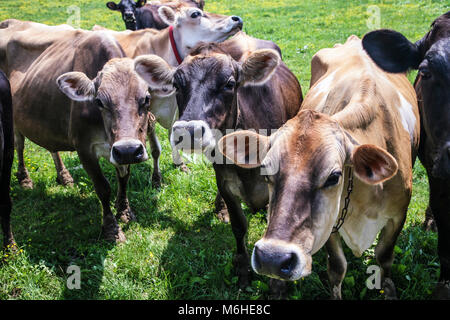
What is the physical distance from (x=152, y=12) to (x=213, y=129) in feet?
29.0

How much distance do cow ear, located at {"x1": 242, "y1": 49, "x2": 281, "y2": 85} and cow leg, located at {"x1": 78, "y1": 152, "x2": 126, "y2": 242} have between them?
1.96m

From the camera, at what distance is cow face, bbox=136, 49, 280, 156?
316cm

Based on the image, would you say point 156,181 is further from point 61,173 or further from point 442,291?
point 442,291

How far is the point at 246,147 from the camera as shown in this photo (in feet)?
9.12

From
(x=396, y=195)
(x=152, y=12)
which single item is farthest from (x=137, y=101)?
(x=152, y=12)

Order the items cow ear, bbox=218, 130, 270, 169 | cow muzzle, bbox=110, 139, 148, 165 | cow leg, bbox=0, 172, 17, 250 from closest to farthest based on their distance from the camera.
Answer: cow ear, bbox=218, 130, 270, 169
cow muzzle, bbox=110, 139, 148, 165
cow leg, bbox=0, 172, 17, 250

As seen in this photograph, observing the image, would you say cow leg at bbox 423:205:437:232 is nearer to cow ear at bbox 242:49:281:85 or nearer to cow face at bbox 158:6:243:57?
cow ear at bbox 242:49:281:85

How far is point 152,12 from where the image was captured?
11141mm

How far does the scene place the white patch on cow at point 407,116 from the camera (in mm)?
3406

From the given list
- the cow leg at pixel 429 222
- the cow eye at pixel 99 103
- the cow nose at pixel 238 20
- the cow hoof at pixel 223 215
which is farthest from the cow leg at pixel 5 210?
the cow leg at pixel 429 222

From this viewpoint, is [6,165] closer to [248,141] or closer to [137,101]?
[137,101]

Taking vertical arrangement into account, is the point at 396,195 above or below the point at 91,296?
above

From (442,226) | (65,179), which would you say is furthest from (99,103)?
(442,226)

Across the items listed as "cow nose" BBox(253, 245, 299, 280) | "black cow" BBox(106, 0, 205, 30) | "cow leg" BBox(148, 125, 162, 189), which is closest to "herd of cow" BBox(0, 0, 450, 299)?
"cow nose" BBox(253, 245, 299, 280)
